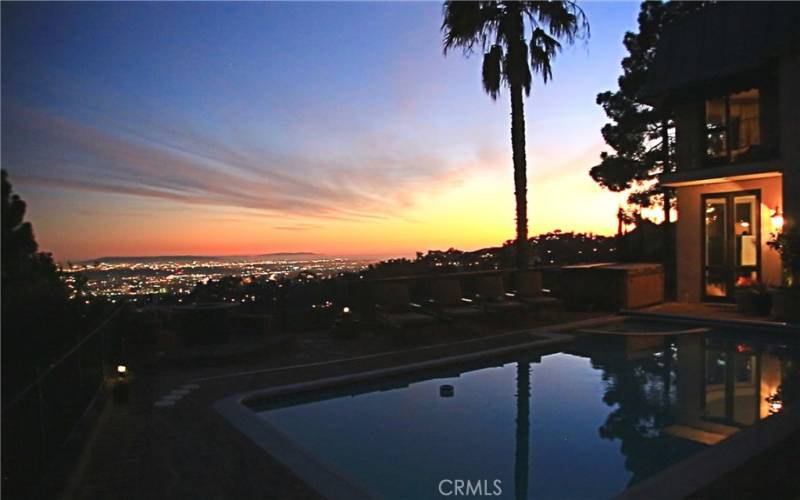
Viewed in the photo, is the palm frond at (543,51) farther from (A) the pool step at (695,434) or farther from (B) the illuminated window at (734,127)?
(A) the pool step at (695,434)

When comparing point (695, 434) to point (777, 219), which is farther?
point (777, 219)

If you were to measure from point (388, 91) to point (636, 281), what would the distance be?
768 cm

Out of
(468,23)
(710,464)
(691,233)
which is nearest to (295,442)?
(710,464)

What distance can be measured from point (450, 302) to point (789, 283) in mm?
6727

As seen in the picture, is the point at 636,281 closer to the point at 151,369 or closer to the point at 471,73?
the point at 471,73

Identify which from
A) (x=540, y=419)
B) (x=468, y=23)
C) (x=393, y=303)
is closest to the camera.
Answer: (x=540, y=419)

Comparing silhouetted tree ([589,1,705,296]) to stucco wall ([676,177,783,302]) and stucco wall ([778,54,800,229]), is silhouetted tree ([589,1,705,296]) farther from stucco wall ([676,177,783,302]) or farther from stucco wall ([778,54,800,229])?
stucco wall ([778,54,800,229])

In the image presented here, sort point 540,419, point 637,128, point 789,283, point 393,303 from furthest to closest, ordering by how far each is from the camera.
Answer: point 637,128 < point 789,283 < point 393,303 < point 540,419

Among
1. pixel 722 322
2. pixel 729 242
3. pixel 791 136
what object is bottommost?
pixel 722 322

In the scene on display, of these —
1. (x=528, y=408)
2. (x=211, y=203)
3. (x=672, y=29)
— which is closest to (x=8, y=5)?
(x=528, y=408)

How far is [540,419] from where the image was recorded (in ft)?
17.2

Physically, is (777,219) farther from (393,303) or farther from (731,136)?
(393,303)

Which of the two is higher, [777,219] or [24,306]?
[777,219]

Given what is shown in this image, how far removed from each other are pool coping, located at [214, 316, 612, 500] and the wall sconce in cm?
658
